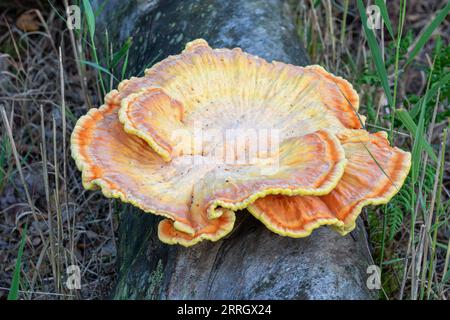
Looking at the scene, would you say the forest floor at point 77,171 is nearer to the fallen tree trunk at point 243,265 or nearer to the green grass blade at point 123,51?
the green grass blade at point 123,51

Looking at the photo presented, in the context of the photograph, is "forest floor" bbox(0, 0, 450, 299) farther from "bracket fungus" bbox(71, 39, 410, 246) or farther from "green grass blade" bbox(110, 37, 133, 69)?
"bracket fungus" bbox(71, 39, 410, 246)

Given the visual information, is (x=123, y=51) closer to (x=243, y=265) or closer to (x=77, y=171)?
(x=243, y=265)

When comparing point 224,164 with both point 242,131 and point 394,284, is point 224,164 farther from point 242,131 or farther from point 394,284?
point 394,284

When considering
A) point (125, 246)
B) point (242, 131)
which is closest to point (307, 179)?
point (242, 131)

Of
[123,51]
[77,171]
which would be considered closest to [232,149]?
[123,51]

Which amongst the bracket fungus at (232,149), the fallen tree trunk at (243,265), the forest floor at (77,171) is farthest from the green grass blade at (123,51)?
the fallen tree trunk at (243,265)

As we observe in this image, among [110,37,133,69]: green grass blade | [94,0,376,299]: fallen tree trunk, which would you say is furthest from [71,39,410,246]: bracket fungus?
[110,37,133,69]: green grass blade
